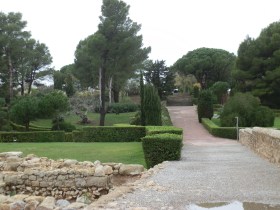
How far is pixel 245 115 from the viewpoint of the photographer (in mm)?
28688

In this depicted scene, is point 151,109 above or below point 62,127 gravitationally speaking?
above


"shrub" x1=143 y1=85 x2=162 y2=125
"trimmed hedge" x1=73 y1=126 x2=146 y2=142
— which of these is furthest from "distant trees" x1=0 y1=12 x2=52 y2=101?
"shrub" x1=143 y1=85 x2=162 y2=125

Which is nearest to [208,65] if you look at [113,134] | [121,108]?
[121,108]

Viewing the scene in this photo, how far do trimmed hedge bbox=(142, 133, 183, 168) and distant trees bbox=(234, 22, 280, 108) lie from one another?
1153 inches

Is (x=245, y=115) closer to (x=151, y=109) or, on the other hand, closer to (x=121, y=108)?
(x=151, y=109)

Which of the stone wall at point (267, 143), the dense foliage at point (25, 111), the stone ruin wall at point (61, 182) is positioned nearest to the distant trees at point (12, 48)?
the dense foliage at point (25, 111)

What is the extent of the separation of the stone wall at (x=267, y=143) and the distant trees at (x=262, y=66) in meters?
24.5

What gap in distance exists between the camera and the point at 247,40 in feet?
142

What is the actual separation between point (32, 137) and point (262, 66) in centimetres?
2510

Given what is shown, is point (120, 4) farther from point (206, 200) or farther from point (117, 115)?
point (206, 200)

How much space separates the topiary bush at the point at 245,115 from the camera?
93.4 feet

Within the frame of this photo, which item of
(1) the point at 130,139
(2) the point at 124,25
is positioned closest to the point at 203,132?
(1) the point at 130,139

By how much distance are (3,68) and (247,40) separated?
26.0m

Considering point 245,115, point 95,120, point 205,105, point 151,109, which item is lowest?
point 95,120
